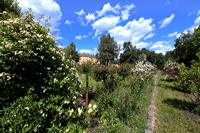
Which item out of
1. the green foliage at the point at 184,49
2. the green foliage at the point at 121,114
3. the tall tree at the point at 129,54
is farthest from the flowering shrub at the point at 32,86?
the tall tree at the point at 129,54

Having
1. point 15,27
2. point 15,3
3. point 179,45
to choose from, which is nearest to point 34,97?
point 15,27

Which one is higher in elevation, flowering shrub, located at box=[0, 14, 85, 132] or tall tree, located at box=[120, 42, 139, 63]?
tall tree, located at box=[120, 42, 139, 63]

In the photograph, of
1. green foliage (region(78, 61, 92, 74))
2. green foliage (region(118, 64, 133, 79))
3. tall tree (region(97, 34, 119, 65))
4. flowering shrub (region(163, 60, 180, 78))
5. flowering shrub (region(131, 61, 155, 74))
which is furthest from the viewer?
tall tree (region(97, 34, 119, 65))

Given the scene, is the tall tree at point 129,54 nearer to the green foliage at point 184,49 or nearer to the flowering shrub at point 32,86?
the green foliage at point 184,49

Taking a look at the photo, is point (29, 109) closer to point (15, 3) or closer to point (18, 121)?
point (18, 121)

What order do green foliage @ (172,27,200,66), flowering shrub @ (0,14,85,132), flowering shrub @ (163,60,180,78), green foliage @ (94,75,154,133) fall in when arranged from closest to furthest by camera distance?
1. flowering shrub @ (0,14,85,132)
2. green foliage @ (94,75,154,133)
3. flowering shrub @ (163,60,180,78)
4. green foliage @ (172,27,200,66)

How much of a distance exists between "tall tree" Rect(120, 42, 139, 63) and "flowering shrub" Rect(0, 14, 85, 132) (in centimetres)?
2556

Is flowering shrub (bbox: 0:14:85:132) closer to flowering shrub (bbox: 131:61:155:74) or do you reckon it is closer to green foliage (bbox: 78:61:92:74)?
green foliage (bbox: 78:61:92:74)

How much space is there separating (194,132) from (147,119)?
1.34m

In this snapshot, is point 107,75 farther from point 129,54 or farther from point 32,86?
point 129,54

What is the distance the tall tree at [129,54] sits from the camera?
29241mm

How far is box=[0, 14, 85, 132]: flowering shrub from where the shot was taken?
6.50 feet

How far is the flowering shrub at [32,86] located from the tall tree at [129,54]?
25.6 metres

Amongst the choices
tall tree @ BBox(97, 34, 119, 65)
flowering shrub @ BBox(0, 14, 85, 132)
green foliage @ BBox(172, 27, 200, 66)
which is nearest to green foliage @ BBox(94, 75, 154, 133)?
flowering shrub @ BBox(0, 14, 85, 132)
